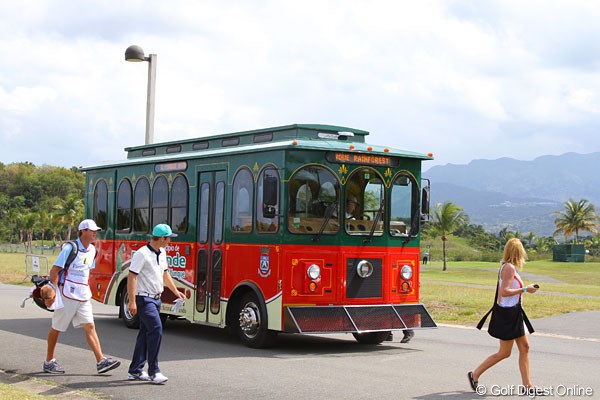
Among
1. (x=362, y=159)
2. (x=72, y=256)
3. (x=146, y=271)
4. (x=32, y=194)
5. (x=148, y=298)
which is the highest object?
(x=32, y=194)

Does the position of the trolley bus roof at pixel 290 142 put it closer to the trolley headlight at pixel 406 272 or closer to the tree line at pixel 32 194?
the trolley headlight at pixel 406 272

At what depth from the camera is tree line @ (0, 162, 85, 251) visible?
114m

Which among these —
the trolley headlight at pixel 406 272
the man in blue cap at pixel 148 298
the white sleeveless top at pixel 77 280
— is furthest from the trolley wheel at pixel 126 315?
the man in blue cap at pixel 148 298

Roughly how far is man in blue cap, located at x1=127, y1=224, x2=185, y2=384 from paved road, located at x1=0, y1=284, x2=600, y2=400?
0.21 m

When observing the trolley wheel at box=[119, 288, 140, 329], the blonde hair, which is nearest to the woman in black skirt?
the blonde hair

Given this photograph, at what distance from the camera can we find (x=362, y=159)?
44.1 ft

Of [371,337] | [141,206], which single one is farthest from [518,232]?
[371,337]

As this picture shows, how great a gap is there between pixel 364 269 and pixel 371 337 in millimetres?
1658

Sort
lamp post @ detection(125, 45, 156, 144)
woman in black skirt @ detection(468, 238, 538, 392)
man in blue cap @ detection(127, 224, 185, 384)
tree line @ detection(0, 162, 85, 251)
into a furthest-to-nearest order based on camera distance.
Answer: tree line @ detection(0, 162, 85, 251) < lamp post @ detection(125, 45, 156, 144) < man in blue cap @ detection(127, 224, 185, 384) < woman in black skirt @ detection(468, 238, 538, 392)

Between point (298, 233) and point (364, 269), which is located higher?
point (298, 233)

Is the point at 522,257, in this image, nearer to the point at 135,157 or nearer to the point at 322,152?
the point at 322,152

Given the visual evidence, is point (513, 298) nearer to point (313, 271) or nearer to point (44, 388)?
point (313, 271)

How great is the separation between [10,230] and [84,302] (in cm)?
10812

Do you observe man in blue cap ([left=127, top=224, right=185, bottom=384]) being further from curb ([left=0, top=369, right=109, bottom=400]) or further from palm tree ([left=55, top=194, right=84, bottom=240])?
palm tree ([left=55, top=194, right=84, bottom=240])
